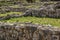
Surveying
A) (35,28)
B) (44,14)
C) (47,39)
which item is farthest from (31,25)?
(44,14)

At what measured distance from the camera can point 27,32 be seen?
32.0 ft

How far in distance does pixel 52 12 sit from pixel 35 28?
3.88 meters

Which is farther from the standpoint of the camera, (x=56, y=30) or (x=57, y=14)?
(x=57, y=14)

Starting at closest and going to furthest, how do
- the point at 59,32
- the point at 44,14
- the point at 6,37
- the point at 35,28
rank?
the point at 59,32, the point at 35,28, the point at 6,37, the point at 44,14

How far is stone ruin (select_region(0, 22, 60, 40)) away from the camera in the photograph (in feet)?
29.9

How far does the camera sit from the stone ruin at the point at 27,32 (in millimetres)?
9125

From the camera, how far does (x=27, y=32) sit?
32.0 feet

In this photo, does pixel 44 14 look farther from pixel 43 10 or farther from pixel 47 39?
pixel 47 39

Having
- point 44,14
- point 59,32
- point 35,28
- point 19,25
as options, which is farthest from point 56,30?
point 44,14

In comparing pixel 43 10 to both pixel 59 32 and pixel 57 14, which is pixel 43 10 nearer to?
pixel 57 14

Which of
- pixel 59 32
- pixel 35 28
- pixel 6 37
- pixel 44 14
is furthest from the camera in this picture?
pixel 44 14

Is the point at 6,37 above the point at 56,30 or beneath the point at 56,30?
beneath

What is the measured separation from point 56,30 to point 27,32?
1.59 meters

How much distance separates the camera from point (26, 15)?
13414mm
